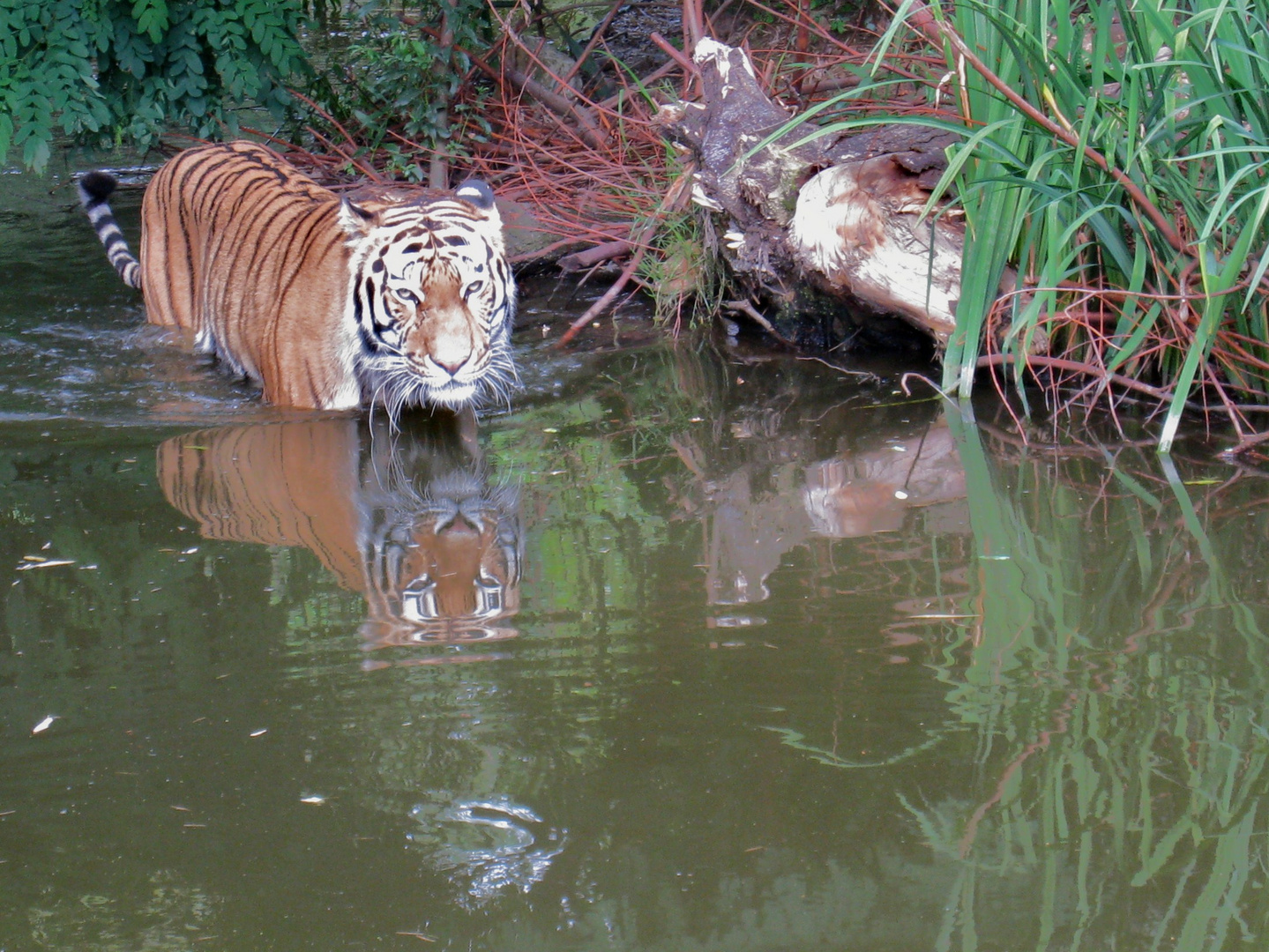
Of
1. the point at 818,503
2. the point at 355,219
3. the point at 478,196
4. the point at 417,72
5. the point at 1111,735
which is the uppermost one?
the point at 417,72

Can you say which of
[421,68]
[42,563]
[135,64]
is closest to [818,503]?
[42,563]

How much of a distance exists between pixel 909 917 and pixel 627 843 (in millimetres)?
473

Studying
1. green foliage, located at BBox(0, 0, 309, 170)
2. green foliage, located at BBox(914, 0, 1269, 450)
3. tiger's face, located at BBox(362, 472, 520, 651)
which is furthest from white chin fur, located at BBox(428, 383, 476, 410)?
green foliage, located at BBox(0, 0, 309, 170)

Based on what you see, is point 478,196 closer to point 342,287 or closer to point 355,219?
point 355,219

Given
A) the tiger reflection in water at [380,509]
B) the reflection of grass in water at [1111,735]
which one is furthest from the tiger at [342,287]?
the reflection of grass in water at [1111,735]

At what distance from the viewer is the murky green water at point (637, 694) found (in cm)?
199

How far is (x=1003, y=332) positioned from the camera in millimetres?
4312

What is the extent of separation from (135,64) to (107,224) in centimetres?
75

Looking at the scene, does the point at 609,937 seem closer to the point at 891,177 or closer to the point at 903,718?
the point at 903,718

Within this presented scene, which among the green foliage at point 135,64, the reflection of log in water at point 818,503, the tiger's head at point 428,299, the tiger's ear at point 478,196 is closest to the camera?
the reflection of log in water at point 818,503

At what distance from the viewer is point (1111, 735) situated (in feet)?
7.70

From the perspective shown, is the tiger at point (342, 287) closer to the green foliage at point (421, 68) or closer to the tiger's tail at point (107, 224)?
the tiger's tail at point (107, 224)

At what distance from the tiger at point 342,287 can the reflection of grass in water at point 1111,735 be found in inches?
79.2

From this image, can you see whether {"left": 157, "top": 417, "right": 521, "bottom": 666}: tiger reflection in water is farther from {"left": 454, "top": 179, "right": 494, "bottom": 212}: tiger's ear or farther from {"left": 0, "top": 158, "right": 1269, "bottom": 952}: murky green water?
{"left": 454, "top": 179, "right": 494, "bottom": 212}: tiger's ear
